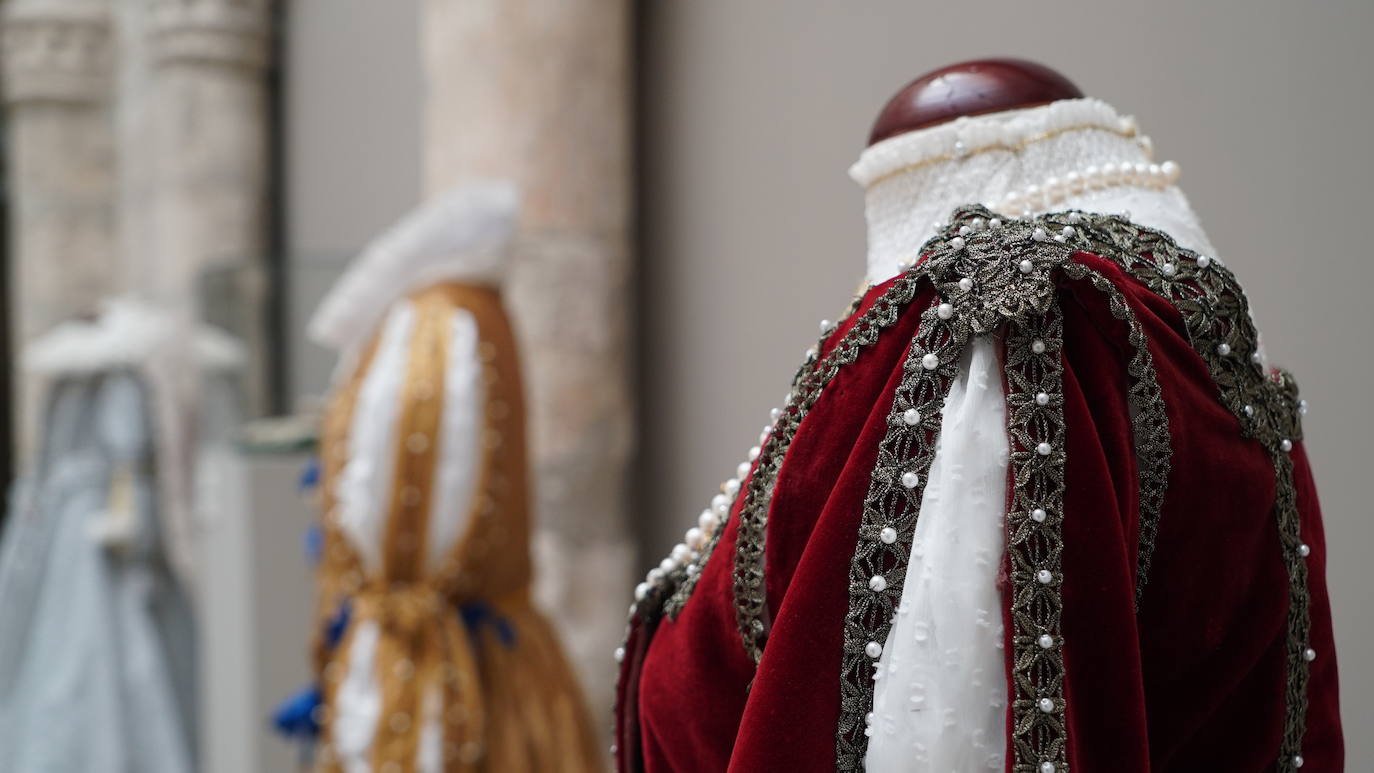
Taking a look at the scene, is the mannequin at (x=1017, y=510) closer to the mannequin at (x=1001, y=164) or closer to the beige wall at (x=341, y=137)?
the mannequin at (x=1001, y=164)

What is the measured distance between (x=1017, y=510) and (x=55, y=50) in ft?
17.1

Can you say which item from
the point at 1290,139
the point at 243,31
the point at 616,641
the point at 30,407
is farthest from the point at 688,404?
the point at 30,407

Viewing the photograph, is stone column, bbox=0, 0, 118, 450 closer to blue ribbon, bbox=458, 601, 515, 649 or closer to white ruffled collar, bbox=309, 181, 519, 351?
white ruffled collar, bbox=309, 181, 519, 351

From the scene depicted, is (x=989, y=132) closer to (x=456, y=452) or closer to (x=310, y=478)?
(x=456, y=452)

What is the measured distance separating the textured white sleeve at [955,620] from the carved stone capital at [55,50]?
5.15 meters

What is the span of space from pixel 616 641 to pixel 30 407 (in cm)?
341

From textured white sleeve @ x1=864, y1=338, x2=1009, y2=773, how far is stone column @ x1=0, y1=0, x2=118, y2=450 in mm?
4966

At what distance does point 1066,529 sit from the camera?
57 centimetres

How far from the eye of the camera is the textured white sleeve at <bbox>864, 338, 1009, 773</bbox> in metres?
0.55

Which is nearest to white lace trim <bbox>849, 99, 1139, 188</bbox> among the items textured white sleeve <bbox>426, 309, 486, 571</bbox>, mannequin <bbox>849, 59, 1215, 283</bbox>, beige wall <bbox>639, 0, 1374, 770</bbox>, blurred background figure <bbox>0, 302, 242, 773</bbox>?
mannequin <bbox>849, 59, 1215, 283</bbox>

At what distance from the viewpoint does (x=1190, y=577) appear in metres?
0.63

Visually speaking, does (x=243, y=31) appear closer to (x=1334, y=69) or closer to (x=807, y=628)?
(x=1334, y=69)

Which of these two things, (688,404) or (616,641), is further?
(616,641)

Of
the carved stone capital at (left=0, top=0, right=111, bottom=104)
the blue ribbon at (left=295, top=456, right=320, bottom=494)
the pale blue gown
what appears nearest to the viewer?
the blue ribbon at (left=295, top=456, right=320, bottom=494)
